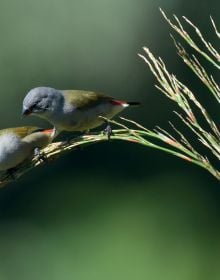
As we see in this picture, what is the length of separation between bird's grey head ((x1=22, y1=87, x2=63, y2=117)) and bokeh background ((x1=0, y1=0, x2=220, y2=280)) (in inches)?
268

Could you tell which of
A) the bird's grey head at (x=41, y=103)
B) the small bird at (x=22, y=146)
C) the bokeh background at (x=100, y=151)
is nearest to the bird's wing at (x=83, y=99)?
the bird's grey head at (x=41, y=103)

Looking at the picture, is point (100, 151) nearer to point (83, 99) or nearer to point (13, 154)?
point (83, 99)

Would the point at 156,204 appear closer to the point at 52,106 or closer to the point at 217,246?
the point at 217,246

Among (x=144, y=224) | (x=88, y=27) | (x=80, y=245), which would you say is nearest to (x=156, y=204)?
(x=144, y=224)

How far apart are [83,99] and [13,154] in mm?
504

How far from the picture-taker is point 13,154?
525cm

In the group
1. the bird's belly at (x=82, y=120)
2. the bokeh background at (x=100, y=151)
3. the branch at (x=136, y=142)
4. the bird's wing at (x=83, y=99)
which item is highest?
the bokeh background at (x=100, y=151)

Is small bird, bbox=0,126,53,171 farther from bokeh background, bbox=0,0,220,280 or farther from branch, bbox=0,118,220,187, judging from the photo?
bokeh background, bbox=0,0,220,280

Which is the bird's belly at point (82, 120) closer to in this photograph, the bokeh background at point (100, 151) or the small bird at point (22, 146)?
the small bird at point (22, 146)

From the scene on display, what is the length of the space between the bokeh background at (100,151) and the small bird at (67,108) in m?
6.72

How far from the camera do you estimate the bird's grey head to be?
523cm

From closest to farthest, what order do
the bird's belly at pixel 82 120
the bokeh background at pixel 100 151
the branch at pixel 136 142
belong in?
1. the branch at pixel 136 142
2. the bird's belly at pixel 82 120
3. the bokeh background at pixel 100 151

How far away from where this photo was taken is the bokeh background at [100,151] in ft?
41.2

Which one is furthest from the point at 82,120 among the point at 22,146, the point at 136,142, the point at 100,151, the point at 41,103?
the point at 100,151
